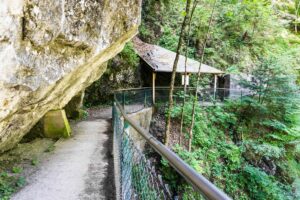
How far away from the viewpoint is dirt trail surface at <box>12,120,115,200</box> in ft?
13.6

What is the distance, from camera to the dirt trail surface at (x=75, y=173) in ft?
13.6

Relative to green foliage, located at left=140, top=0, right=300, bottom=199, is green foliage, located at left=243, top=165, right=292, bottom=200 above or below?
below

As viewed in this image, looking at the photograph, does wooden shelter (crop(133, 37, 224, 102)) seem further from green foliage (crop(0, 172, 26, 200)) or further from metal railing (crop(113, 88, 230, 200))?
metal railing (crop(113, 88, 230, 200))

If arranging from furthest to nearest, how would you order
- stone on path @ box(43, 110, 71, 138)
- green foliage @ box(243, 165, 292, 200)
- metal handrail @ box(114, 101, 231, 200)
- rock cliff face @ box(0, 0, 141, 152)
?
green foliage @ box(243, 165, 292, 200)
stone on path @ box(43, 110, 71, 138)
rock cliff face @ box(0, 0, 141, 152)
metal handrail @ box(114, 101, 231, 200)

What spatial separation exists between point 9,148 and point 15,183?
6.98ft

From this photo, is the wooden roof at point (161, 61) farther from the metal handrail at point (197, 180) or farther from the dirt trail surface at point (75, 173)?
the metal handrail at point (197, 180)

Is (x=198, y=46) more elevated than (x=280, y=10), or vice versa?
(x=280, y=10)

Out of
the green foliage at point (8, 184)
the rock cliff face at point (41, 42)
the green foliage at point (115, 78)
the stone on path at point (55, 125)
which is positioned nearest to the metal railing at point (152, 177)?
the rock cliff face at point (41, 42)

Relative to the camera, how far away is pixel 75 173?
5109 millimetres

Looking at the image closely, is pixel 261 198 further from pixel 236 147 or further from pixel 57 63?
pixel 57 63

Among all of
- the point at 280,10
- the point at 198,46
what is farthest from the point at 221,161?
the point at 280,10

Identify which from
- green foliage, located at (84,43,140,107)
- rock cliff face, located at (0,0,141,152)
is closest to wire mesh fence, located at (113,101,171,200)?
rock cliff face, located at (0,0,141,152)

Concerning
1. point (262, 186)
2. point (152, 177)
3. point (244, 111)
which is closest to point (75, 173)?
point (152, 177)

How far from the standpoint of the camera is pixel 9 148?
6.39 m
